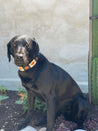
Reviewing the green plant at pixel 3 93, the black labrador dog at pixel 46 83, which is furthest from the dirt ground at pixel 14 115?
the black labrador dog at pixel 46 83

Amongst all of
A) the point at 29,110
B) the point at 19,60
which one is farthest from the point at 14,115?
the point at 19,60

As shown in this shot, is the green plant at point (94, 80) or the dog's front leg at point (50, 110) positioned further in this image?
the green plant at point (94, 80)

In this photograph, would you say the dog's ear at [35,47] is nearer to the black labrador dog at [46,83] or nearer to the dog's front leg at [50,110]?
the black labrador dog at [46,83]

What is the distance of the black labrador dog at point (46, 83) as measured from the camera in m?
2.90

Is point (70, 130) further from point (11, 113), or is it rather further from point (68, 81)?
point (11, 113)

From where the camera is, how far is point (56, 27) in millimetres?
5141

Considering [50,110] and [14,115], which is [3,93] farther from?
[50,110]

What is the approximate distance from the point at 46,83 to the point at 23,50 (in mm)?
551

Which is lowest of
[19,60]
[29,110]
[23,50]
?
[29,110]

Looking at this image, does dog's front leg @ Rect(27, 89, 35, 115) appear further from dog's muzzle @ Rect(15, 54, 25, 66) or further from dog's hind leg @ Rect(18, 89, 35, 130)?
dog's muzzle @ Rect(15, 54, 25, 66)

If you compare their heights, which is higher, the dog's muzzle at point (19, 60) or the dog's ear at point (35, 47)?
the dog's ear at point (35, 47)

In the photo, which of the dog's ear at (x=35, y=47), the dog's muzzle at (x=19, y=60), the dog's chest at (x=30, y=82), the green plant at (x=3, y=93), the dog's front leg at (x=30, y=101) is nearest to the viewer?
the dog's muzzle at (x=19, y=60)

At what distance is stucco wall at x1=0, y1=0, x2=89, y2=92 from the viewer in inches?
198

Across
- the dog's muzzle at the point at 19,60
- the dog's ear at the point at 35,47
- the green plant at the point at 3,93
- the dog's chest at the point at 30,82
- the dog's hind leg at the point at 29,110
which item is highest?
the dog's ear at the point at 35,47
